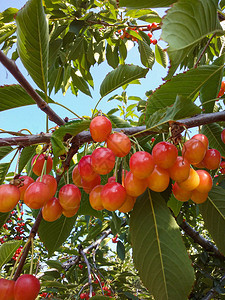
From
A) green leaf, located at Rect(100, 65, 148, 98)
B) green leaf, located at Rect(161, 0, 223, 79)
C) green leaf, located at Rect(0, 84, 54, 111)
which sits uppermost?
green leaf, located at Rect(100, 65, 148, 98)

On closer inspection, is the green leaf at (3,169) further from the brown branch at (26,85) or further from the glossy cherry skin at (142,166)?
the glossy cherry skin at (142,166)

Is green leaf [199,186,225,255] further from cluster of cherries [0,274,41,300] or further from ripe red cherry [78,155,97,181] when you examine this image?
cluster of cherries [0,274,41,300]

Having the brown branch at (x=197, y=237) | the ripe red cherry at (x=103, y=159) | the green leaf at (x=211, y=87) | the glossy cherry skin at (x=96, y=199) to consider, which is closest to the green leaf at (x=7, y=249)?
the glossy cherry skin at (x=96, y=199)

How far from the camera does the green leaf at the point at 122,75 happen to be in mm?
1119

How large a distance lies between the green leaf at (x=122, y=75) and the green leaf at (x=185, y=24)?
0.45 metres

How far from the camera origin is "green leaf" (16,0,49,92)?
31.5 inches

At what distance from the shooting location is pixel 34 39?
859 millimetres

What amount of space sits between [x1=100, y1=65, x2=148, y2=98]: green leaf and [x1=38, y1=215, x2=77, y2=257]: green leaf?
0.67 metres

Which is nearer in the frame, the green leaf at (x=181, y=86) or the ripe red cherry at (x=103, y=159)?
the ripe red cherry at (x=103, y=159)

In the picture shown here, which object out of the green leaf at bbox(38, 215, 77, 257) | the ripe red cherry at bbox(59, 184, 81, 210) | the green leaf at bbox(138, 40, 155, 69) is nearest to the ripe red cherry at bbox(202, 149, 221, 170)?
the ripe red cherry at bbox(59, 184, 81, 210)

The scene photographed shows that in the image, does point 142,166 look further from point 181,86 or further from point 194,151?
point 181,86

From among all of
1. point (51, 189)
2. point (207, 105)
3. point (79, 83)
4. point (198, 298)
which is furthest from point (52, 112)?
point (198, 298)

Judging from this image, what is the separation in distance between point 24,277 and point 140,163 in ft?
A: 1.71

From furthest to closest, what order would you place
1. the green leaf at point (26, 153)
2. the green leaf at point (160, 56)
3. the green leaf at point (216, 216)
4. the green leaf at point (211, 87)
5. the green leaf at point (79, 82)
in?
the green leaf at point (160, 56) < the green leaf at point (79, 82) < the green leaf at point (26, 153) < the green leaf at point (211, 87) < the green leaf at point (216, 216)
